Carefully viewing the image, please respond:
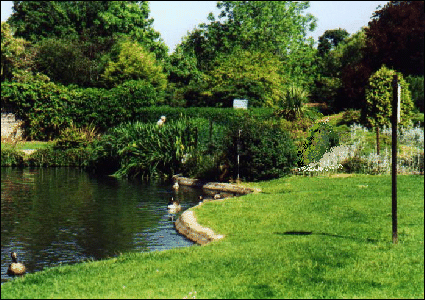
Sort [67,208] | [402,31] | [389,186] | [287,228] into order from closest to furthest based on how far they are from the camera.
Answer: [287,228], [389,186], [67,208], [402,31]

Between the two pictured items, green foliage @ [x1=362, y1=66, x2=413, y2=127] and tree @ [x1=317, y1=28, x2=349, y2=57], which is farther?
tree @ [x1=317, y1=28, x2=349, y2=57]

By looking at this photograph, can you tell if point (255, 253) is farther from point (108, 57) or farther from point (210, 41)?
point (210, 41)

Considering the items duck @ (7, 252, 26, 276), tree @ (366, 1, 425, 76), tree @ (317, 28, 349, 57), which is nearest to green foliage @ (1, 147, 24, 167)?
tree @ (366, 1, 425, 76)

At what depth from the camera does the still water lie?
1207 cm

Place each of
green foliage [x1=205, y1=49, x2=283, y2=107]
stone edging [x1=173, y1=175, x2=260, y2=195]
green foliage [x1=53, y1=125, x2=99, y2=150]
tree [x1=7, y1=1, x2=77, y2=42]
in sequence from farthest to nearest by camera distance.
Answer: tree [x1=7, y1=1, x2=77, y2=42], green foliage [x1=205, y1=49, x2=283, y2=107], green foliage [x1=53, y1=125, x2=99, y2=150], stone edging [x1=173, y1=175, x2=260, y2=195]

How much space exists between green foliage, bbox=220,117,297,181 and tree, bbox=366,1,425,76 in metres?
15.5

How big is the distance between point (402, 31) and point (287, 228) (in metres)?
23.5

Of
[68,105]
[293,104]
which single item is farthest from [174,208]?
[68,105]

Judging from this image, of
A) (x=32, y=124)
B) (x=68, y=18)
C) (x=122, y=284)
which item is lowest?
(x=122, y=284)

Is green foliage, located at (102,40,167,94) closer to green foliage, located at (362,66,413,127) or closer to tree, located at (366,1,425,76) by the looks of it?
tree, located at (366,1,425,76)

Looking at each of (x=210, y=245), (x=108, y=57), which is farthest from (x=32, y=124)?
(x=210, y=245)

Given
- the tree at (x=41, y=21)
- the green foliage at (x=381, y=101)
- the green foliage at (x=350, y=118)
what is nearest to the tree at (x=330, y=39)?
the tree at (x=41, y=21)

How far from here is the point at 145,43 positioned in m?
50.4

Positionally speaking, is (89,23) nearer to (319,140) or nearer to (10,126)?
(10,126)
